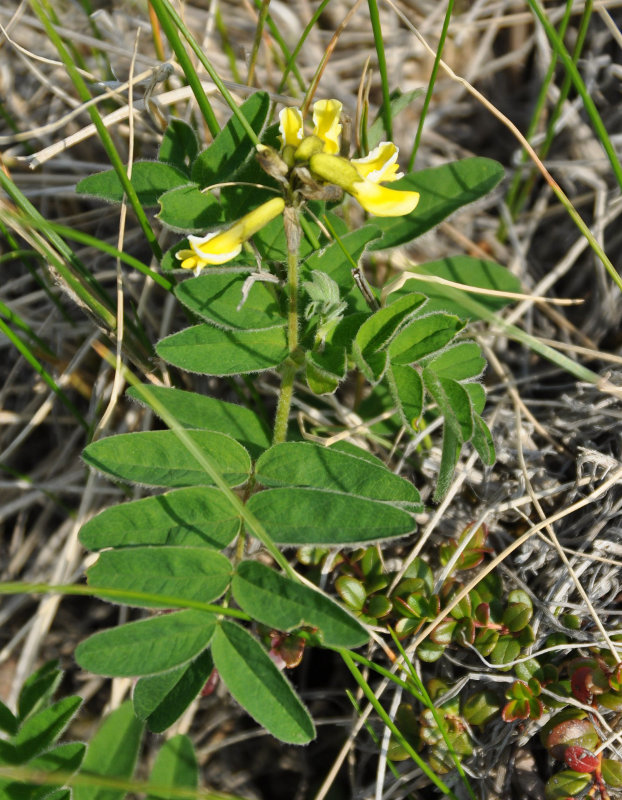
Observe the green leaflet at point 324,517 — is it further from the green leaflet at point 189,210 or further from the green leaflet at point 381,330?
the green leaflet at point 189,210

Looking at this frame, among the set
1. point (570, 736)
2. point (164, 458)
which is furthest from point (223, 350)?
point (570, 736)

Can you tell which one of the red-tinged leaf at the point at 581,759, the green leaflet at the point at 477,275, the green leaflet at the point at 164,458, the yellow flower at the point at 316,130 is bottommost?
the red-tinged leaf at the point at 581,759

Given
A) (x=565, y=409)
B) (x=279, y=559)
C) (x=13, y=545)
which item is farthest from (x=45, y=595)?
(x=565, y=409)

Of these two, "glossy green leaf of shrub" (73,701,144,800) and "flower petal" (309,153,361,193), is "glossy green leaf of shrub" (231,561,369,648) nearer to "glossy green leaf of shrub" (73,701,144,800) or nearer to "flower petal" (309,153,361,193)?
"glossy green leaf of shrub" (73,701,144,800)

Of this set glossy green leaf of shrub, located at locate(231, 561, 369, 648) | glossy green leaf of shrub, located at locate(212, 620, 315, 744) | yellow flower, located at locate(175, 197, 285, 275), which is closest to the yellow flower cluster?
yellow flower, located at locate(175, 197, 285, 275)

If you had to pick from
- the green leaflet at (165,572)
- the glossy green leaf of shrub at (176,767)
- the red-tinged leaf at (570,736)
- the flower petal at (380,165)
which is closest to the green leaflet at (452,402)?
the flower petal at (380,165)

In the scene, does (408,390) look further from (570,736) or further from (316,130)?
(570,736)
